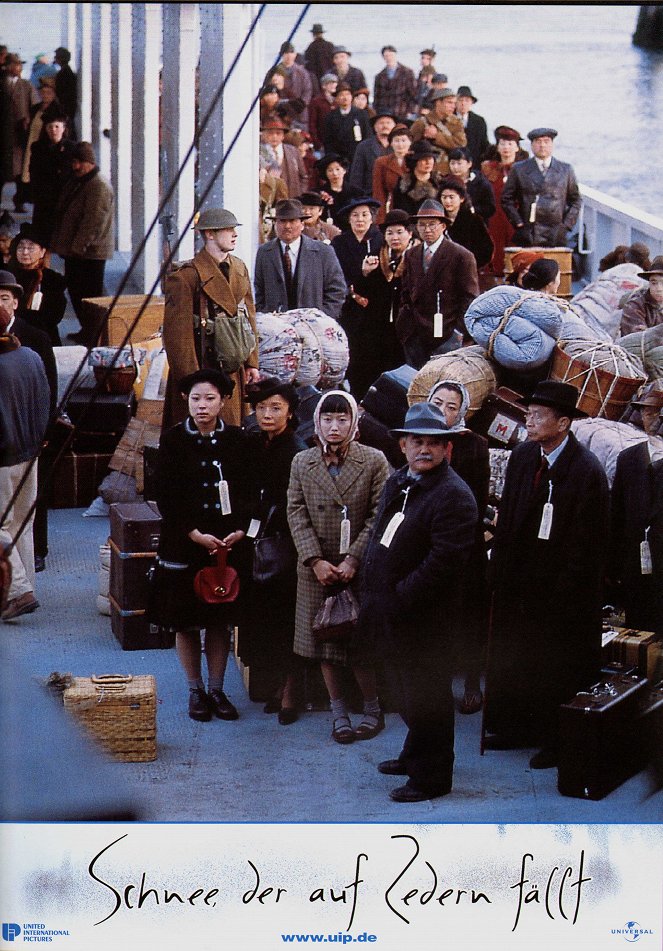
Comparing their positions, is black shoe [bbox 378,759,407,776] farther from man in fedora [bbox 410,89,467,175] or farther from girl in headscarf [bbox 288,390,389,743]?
man in fedora [bbox 410,89,467,175]

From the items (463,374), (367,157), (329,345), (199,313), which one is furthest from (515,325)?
(367,157)

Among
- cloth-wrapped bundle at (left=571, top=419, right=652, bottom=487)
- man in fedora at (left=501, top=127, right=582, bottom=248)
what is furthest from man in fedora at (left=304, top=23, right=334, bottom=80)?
cloth-wrapped bundle at (left=571, top=419, right=652, bottom=487)

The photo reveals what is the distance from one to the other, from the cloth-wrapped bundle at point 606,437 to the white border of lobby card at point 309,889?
5.38 ft

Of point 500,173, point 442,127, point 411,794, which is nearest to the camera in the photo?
point 411,794

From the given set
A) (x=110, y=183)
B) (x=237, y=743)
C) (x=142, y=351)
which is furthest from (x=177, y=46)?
(x=237, y=743)

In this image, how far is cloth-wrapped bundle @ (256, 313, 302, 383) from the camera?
6859mm

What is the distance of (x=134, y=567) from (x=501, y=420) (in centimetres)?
157

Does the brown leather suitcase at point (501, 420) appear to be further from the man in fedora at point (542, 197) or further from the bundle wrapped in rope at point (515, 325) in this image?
the man in fedora at point (542, 197)

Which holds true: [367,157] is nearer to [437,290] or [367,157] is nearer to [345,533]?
[437,290]

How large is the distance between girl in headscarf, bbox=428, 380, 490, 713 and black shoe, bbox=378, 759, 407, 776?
30cm

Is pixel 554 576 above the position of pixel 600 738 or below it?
above

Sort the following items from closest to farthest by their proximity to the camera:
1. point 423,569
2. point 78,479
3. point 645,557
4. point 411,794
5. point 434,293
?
point 411,794 < point 423,569 < point 78,479 < point 645,557 < point 434,293

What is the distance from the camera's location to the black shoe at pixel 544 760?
5906 millimetres

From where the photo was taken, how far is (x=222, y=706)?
6.00 m
